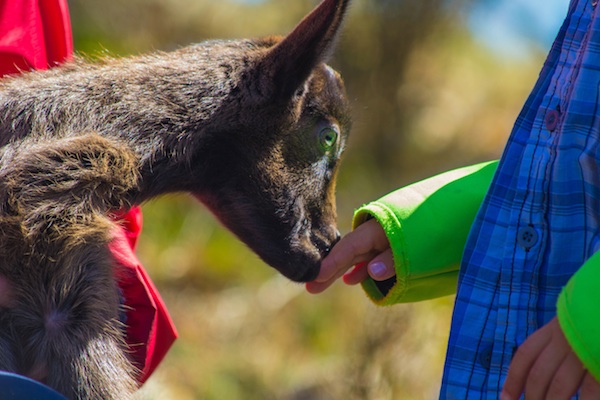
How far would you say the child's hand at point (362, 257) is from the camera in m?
2.73

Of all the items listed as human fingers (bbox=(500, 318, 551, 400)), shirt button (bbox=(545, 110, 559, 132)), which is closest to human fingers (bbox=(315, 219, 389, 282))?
shirt button (bbox=(545, 110, 559, 132))

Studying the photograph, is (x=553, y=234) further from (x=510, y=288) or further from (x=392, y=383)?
(x=392, y=383)

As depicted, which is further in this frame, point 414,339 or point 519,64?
point 519,64

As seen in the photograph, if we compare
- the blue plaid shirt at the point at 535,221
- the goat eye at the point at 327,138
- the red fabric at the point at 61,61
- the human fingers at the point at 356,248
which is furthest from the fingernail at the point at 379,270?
the red fabric at the point at 61,61

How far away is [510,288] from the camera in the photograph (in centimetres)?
229

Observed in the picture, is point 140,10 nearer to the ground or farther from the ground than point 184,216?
farther from the ground

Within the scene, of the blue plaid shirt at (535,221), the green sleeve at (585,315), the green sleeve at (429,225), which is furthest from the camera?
the green sleeve at (429,225)

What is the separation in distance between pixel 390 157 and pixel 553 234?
7.44 meters

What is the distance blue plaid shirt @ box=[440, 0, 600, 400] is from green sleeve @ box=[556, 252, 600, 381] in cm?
38

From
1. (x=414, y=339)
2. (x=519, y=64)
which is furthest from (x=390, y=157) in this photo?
(x=414, y=339)

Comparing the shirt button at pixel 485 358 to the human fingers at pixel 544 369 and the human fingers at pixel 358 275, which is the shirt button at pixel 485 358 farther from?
the human fingers at pixel 358 275

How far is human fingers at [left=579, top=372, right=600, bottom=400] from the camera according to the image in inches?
71.6

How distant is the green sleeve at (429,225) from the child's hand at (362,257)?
0.08 m

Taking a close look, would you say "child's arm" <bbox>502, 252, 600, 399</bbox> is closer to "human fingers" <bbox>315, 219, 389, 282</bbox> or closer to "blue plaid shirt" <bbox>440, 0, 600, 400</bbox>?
"blue plaid shirt" <bbox>440, 0, 600, 400</bbox>
